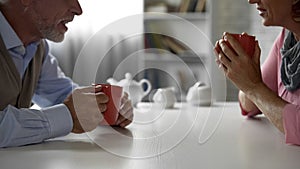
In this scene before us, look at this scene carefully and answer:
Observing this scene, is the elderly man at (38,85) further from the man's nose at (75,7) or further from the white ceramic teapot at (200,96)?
the white ceramic teapot at (200,96)

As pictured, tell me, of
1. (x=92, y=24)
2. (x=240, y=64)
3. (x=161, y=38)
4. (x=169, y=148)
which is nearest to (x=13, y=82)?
(x=169, y=148)

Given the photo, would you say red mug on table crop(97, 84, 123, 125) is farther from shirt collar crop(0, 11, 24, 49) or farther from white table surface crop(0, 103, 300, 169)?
shirt collar crop(0, 11, 24, 49)

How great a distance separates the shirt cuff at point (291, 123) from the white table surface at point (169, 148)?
0.02m

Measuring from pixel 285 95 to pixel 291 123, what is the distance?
0.23 metres

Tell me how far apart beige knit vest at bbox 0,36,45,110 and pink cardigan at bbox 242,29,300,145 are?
2.19 feet

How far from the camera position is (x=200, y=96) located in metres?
1.75

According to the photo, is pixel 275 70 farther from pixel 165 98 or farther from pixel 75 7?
pixel 75 7

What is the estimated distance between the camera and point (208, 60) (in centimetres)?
407

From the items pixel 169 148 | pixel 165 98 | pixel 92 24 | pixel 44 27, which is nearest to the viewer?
pixel 169 148

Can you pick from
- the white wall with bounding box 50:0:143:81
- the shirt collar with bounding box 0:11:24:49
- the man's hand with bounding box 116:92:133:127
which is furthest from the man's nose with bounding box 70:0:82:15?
the white wall with bounding box 50:0:143:81

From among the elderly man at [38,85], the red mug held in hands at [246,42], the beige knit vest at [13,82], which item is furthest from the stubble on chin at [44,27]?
the red mug held in hands at [246,42]

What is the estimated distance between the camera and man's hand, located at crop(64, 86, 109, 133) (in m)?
1.25

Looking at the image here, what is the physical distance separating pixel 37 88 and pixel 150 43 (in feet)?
8.48

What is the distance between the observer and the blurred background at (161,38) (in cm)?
405
